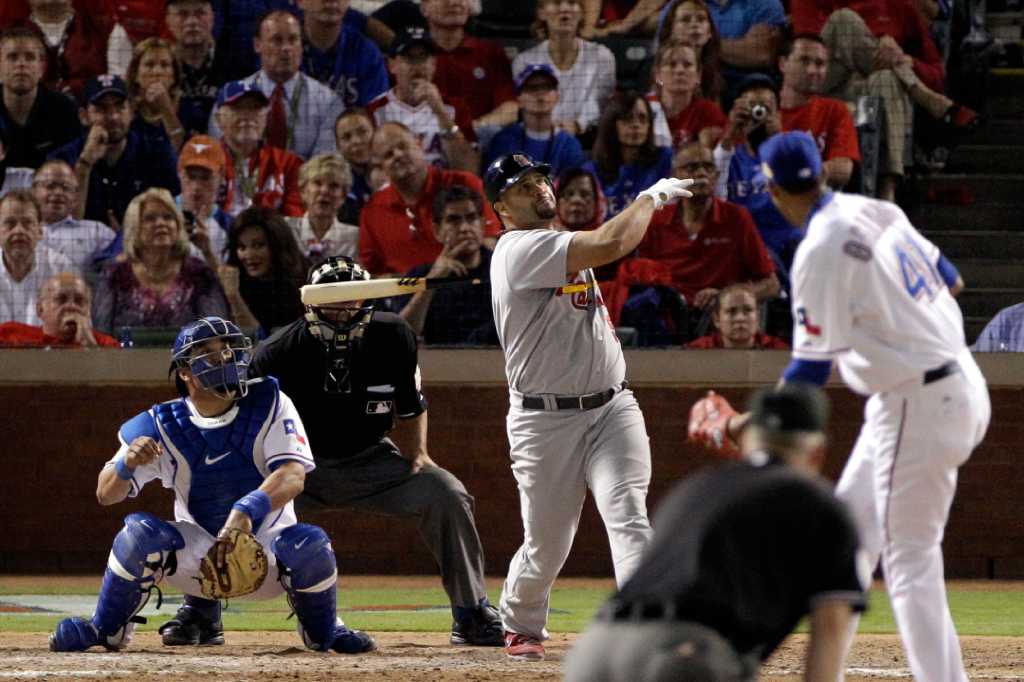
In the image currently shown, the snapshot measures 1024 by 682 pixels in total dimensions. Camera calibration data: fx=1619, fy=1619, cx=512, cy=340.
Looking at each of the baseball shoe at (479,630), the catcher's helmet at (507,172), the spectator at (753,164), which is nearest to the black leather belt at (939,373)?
the catcher's helmet at (507,172)

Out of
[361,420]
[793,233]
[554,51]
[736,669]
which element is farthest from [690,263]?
[736,669]

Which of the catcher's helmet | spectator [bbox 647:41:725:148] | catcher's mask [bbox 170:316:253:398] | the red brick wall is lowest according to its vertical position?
the red brick wall

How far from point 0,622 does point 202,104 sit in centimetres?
440

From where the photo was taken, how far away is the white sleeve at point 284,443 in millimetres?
6195

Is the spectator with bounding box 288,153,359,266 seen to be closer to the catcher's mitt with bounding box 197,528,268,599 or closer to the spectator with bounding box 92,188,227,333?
the spectator with bounding box 92,188,227,333

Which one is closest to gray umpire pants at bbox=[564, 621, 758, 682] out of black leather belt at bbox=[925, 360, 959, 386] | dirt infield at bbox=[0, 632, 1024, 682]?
black leather belt at bbox=[925, 360, 959, 386]

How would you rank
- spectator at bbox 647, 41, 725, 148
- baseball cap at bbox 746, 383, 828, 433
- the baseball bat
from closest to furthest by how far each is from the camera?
baseball cap at bbox 746, 383, 828, 433 < the baseball bat < spectator at bbox 647, 41, 725, 148

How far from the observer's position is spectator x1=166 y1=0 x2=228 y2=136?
1113 centimetres

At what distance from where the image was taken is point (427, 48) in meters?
10.9

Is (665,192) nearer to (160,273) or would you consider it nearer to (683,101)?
(160,273)

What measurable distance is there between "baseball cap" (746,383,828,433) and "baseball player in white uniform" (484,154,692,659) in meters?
2.46

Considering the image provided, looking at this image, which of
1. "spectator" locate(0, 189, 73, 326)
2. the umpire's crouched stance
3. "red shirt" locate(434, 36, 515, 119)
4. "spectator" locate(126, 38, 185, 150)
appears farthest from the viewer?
"red shirt" locate(434, 36, 515, 119)

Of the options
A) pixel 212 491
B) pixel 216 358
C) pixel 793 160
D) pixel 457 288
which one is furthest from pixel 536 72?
pixel 793 160

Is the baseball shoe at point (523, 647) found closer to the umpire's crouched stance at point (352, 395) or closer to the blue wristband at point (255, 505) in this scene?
the umpire's crouched stance at point (352, 395)
